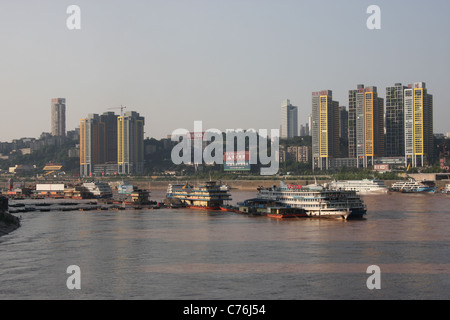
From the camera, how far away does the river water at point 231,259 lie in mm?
33031

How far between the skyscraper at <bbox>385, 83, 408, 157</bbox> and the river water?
132 m

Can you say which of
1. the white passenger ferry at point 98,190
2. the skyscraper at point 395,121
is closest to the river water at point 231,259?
the white passenger ferry at point 98,190

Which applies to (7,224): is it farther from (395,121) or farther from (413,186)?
(395,121)

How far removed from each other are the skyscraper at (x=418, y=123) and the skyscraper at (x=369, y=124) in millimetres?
13032

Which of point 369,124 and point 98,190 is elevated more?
point 369,124

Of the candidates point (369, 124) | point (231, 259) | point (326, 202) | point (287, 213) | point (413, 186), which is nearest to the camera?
point (231, 259)

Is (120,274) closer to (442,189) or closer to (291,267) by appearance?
(291,267)

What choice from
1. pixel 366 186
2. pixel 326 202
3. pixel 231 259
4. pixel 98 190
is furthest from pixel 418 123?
pixel 231 259

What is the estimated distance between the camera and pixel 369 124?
187 m

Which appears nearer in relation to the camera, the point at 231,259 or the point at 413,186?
the point at 231,259

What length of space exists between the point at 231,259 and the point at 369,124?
503ft
